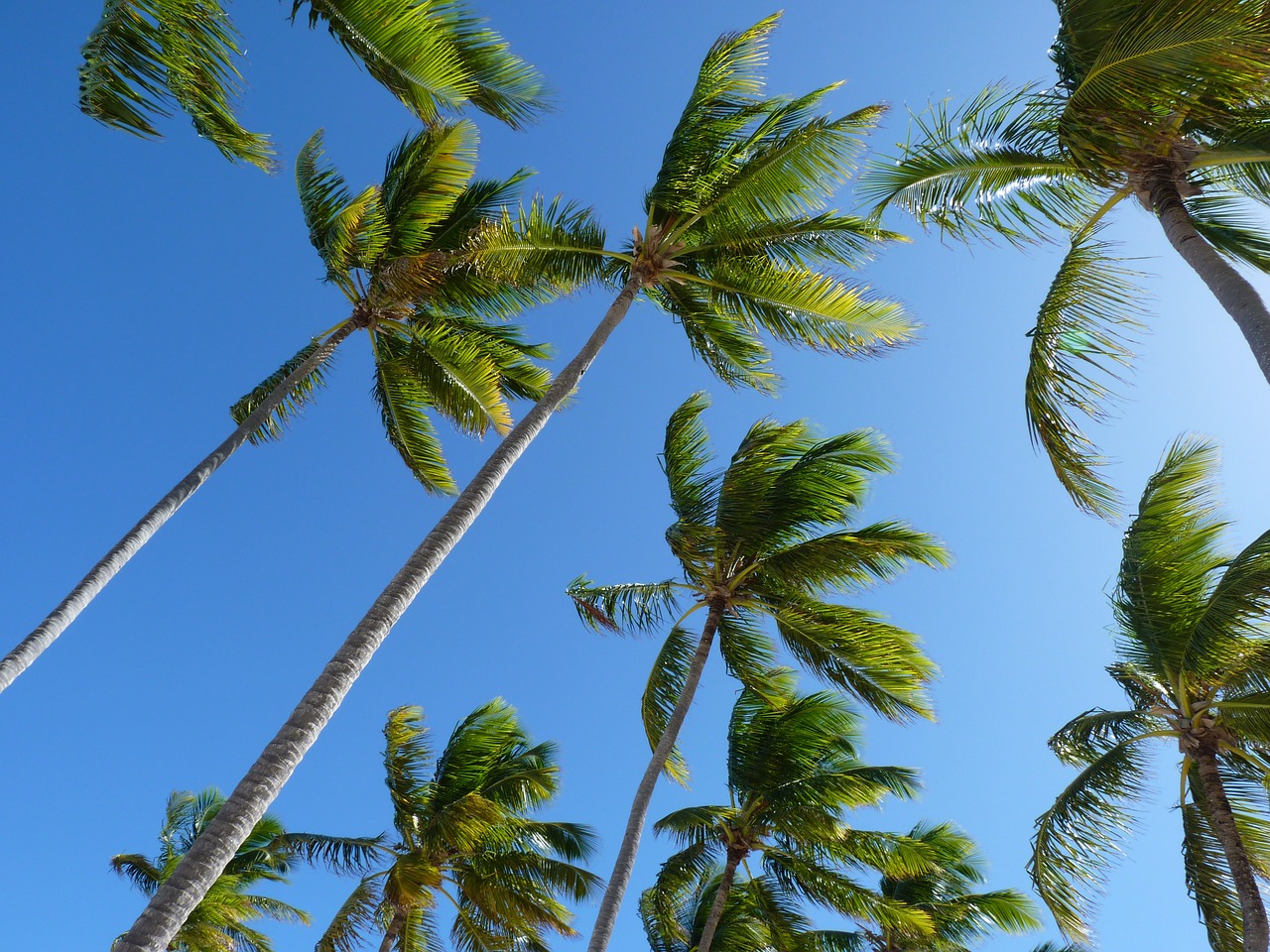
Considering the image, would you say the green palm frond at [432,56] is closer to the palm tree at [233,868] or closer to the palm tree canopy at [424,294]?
the palm tree canopy at [424,294]

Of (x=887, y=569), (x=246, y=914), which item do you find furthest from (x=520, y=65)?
(x=246, y=914)

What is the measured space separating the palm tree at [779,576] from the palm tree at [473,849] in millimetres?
3229

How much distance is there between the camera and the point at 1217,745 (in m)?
10.5

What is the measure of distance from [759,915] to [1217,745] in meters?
8.68

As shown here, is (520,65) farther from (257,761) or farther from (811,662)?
(811,662)

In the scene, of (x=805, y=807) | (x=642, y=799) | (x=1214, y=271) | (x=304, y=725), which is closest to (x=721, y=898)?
(x=805, y=807)

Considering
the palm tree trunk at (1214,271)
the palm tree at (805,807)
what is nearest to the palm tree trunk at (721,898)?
the palm tree at (805,807)

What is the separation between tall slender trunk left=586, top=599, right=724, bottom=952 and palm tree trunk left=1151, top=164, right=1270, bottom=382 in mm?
7895

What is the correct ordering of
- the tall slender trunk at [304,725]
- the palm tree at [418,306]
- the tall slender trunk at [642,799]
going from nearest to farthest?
the tall slender trunk at [304,725] < the tall slender trunk at [642,799] < the palm tree at [418,306]

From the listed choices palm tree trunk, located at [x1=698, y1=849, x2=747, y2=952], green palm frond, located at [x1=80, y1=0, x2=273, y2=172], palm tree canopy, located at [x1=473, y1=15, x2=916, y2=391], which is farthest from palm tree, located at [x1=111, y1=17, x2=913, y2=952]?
palm tree trunk, located at [x1=698, y1=849, x2=747, y2=952]

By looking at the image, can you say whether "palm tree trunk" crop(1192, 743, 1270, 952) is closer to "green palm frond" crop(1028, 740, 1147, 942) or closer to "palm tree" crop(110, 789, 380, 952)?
"green palm frond" crop(1028, 740, 1147, 942)

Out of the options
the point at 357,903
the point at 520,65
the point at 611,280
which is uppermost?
the point at 611,280

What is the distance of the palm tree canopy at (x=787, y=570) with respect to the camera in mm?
12297

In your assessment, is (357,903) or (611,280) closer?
(611,280)
